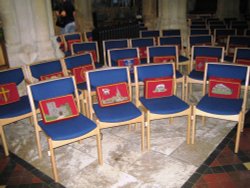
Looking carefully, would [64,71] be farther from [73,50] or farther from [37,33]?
[37,33]

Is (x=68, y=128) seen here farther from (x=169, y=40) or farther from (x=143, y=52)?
(x=169, y=40)

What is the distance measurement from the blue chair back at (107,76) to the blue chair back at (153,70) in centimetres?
21

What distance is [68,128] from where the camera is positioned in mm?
3029

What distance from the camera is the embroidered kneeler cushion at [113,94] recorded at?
348 centimetres

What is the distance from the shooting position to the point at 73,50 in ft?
17.4

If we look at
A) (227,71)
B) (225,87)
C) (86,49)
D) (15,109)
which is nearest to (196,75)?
(227,71)

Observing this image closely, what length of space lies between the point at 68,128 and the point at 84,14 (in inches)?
311

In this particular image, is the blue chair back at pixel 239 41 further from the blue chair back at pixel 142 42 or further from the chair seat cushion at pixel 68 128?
the chair seat cushion at pixel 68 128

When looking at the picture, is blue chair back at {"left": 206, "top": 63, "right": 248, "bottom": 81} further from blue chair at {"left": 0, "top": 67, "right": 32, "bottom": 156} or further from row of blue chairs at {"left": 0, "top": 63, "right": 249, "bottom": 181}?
blue chair at {"left": 0, "top": 67, "right": 32, "bottom": 156}

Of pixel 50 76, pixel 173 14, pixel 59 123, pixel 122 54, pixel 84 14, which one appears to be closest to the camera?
pixel 59 123

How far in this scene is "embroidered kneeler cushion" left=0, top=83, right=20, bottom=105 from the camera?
12.0ft

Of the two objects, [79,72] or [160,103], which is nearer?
[160,103]

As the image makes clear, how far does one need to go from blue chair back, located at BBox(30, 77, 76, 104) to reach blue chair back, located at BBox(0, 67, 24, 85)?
81cm

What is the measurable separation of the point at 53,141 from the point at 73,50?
278 centimetres
